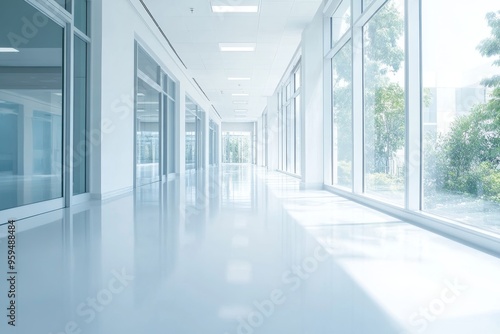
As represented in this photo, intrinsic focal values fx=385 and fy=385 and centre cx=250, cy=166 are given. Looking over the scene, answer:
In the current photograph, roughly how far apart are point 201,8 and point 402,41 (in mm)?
5244

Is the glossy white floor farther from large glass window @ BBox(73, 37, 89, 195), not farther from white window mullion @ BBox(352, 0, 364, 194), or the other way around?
white window mullion @ BBox(352, 0, 364, 194)

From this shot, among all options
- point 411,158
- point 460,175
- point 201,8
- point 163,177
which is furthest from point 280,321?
point 163,177

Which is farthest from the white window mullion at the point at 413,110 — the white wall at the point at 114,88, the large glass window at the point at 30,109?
the white wall at the point at 114,88

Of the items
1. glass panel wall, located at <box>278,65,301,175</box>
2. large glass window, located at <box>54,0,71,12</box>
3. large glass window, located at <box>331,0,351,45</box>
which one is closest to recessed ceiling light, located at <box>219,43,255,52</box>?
glass panel wall, located at <box>278,65,301,175</box>

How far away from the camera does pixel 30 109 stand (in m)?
5.66

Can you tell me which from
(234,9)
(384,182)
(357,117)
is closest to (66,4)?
(234,9)

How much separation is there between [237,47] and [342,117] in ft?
16.1

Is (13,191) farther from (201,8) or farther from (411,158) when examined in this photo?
(201,8)

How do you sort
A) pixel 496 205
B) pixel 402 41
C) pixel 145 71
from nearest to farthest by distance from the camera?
pixel 496 205 → pixel 402 41 → pixel 145 71

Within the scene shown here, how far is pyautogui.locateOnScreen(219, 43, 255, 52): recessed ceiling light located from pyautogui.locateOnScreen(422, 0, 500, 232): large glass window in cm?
758

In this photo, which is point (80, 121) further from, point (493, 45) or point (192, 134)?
point (192, 134)

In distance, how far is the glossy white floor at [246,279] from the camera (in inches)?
81.5

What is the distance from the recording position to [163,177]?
13.7 meters

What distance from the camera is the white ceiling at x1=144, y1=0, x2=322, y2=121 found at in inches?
362
